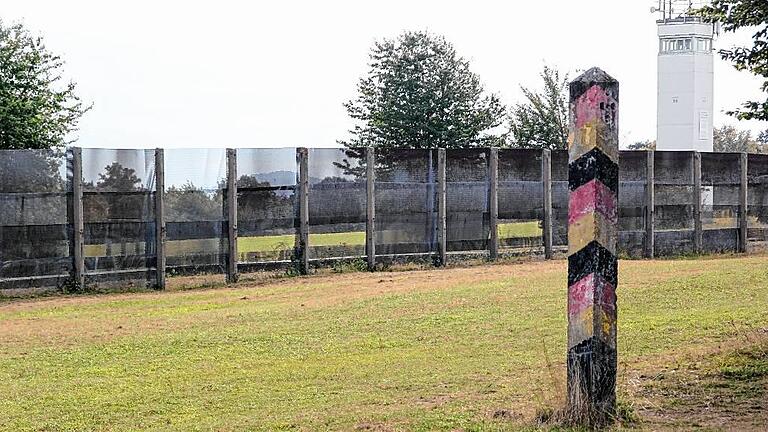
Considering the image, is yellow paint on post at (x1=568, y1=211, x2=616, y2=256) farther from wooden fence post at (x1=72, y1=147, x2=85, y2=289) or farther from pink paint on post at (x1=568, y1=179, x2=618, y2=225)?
wooden fence post at (x1=72, y1=147, x2=85, y2=289)

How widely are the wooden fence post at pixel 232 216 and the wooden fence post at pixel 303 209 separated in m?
1.19

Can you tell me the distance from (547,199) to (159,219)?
7.56 m

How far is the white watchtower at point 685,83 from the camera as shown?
2459 inches

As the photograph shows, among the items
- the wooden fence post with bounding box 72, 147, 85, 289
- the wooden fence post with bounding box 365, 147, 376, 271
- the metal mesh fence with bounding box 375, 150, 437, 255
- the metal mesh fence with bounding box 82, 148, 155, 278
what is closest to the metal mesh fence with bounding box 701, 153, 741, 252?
the metal mesh fence with bounding box 375, 150, 437, 255

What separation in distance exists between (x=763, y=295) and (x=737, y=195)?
444 inches

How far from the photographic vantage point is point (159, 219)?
53.5ft

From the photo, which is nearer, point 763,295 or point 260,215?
point 763,295

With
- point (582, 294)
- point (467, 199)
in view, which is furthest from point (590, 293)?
point (467, 199)

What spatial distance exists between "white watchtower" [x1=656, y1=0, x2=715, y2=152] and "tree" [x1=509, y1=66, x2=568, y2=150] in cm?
2087

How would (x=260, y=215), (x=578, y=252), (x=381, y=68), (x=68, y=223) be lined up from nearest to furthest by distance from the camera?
(x=578, y=252)
(x=68, y=223)
(x=260, y=215)
(x=381, y=68)

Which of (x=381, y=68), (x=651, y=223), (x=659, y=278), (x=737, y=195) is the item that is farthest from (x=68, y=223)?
(x=381, y=68)

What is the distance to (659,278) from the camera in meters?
13.8

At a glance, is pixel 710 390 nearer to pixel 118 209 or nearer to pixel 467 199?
pixel 118 209

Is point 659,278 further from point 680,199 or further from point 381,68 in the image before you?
point 381,68
